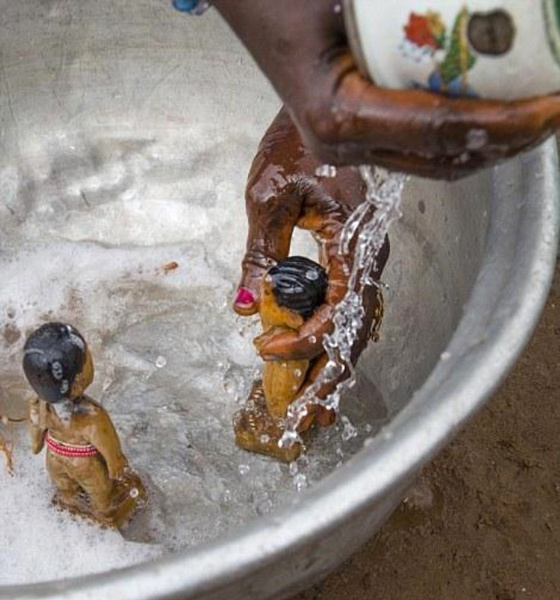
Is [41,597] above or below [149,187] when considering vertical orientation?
above

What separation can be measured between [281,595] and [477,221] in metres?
0.47

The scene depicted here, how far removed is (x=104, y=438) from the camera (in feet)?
3.95

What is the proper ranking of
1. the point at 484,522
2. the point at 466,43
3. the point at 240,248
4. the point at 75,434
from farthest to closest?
Result: 1. the point at 240,248
2. the point at 484,522
3. the point at 75,434
4. the point at 466,43

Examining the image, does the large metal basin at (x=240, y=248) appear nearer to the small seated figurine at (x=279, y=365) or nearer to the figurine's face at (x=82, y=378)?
the small seated figurine at (x=279, y=365)

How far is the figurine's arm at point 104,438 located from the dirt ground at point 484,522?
423 mm

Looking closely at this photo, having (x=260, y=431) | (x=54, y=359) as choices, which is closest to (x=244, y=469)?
(x=260, y=431)

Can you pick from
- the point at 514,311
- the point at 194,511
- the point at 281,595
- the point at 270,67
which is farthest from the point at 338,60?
the point at 194,511

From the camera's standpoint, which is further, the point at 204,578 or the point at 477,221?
the point at 477,221

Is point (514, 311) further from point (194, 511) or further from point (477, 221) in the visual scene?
point (194, 511)

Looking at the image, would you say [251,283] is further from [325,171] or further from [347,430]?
[347,430]

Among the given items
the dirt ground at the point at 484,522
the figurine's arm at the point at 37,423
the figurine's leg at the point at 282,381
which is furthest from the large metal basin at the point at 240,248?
the figurine's arm at the point at 37,423

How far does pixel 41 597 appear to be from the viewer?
30.7 inches

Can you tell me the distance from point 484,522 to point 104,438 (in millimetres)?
666

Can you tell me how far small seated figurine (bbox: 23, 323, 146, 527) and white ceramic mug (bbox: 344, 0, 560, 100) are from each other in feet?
1.78
